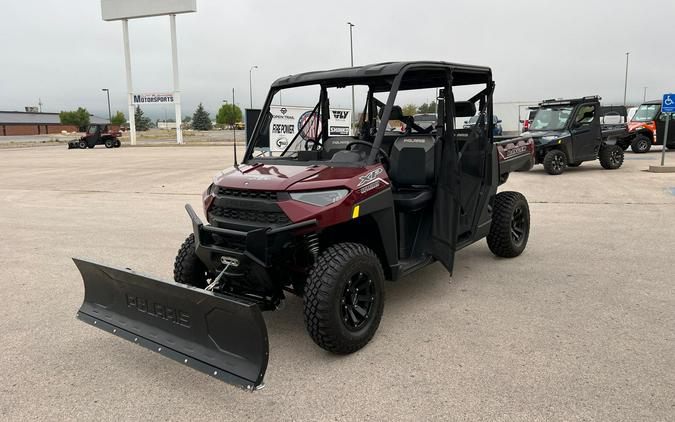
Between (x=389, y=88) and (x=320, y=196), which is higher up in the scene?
(x=389, y=88)

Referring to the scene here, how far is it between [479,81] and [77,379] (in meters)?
4.55

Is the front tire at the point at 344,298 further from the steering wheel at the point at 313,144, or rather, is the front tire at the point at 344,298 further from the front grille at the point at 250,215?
the steering wheel at the point at 313,144

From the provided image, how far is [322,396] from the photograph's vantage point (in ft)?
10.1

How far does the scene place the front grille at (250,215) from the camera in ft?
11.5

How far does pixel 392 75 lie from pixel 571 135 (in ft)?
39.0

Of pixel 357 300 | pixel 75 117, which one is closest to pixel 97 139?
pixel 357 300

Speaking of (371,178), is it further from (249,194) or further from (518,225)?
(518,225)

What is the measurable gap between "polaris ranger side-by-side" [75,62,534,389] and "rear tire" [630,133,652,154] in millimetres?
18755

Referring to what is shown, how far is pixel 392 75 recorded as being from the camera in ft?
13.5

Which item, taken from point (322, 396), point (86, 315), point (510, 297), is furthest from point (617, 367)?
point (86, 315)

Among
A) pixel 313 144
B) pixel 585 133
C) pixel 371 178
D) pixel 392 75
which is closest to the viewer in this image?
pixel 371 178

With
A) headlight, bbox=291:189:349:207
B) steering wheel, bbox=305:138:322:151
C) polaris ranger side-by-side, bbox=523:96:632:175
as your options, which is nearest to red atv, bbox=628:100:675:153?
polaris ranger side-by-side, bbox=523:96:632:175

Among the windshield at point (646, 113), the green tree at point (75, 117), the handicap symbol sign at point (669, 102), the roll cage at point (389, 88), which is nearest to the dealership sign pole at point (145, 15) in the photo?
the windshield at point (646, 113)

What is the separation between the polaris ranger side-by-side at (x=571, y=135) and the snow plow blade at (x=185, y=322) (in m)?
13.1
